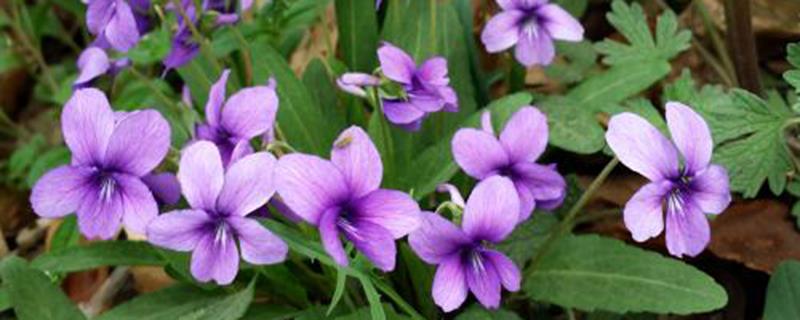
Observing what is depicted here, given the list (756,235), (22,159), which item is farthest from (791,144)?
(22,159)

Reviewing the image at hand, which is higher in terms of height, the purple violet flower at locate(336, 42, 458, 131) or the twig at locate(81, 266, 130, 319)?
the purple violet flower at locate(336, 42, 458, 131)

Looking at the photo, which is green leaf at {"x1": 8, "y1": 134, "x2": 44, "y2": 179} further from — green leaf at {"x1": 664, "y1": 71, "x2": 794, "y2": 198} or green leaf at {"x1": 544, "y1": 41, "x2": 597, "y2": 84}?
green leaf at {"x1": 664, "y1": 71, "x2": 794, "y2": 198}

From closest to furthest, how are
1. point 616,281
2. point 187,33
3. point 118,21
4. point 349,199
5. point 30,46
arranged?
point 349,199
point 616,281
point 118,21
point 187,33
point 30,46

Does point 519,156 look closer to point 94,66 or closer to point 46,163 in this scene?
point 94,66

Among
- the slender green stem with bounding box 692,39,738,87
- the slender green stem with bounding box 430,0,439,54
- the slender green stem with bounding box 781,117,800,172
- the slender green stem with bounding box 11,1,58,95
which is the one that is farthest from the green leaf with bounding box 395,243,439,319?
the slender green stem with bounding box 11,1,58,95

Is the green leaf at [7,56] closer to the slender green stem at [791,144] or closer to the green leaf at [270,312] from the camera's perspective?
the green leaf at [270,312]

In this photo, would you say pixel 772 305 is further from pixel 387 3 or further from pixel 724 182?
pixel 387 3
